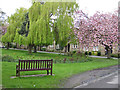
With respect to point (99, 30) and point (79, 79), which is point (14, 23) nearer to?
point (99, 30)

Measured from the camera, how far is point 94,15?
23.6m

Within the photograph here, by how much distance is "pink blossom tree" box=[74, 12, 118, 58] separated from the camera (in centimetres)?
2148

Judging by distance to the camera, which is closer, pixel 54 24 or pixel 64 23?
pixel 64 23

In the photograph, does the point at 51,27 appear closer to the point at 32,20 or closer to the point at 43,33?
the point at 43,33

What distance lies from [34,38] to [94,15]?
10.0m

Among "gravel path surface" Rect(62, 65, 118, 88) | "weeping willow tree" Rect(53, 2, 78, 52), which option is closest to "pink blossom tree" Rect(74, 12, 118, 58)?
"weeping willow tree" Rect(53, 2, 78, 52)

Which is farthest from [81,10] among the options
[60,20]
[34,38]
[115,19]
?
[34,38]

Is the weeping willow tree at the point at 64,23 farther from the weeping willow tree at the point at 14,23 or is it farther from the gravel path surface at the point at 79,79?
the gravel path surface at the point at 79,79

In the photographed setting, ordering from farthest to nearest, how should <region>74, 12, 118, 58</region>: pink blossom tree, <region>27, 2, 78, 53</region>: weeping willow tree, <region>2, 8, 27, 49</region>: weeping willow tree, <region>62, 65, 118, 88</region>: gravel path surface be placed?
<region>2, 8, 27, 49</region>: weeping willow tree < <region>27, 2, 78, 53</region>: weeping willow tree < <region>74, 12, 118, 58</region>: pink blossom tree < <region>62, 65, 118, 88</region>: gravel path surface

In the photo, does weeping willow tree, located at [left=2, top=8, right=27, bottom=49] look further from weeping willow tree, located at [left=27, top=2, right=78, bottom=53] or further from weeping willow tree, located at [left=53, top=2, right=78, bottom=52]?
weeping willow tree, located at [left=53, top=2, right=78, bottom=52]

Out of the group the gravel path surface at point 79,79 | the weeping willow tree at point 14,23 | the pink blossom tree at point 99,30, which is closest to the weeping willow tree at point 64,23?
the pink blossom tree at point 99,30

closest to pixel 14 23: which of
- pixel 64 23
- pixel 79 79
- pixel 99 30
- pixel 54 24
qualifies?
pixel 54 24

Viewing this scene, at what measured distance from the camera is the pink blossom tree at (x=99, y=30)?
21.5 meters

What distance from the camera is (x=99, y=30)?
72.2 feet
